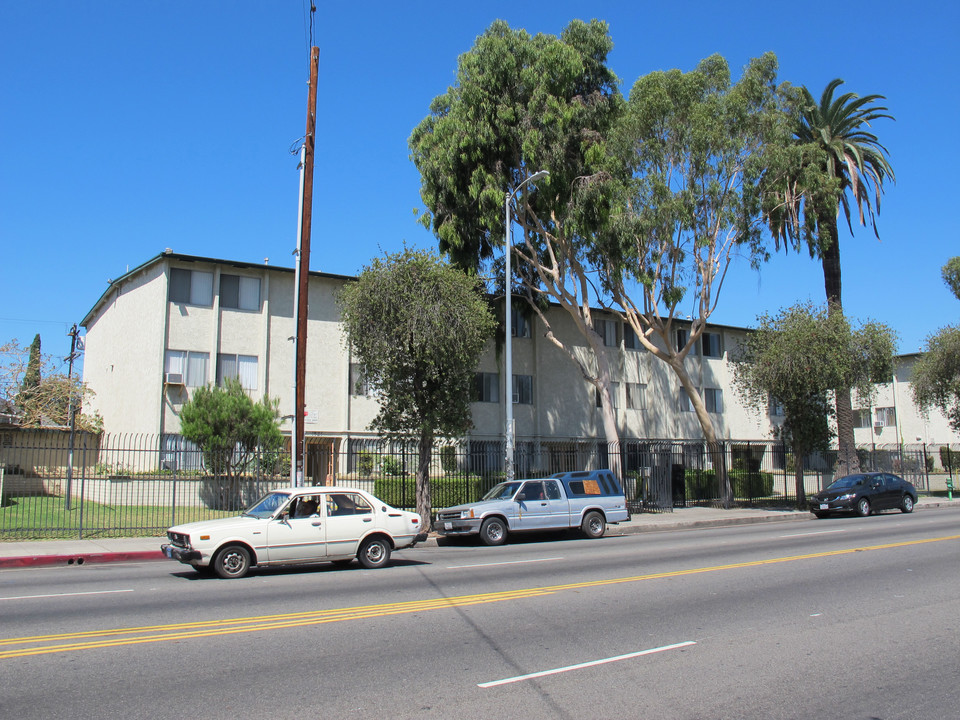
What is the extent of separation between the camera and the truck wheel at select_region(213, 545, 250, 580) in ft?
39.6

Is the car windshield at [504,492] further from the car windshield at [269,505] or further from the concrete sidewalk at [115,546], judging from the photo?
the car windshield at [269,505]

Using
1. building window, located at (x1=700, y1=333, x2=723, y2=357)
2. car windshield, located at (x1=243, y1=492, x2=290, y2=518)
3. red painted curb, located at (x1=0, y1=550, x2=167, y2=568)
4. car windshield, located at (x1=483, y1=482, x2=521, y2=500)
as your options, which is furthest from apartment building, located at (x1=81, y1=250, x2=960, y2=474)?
car windshield, located at (x1=243, y1=492, x2=290, y2=518)

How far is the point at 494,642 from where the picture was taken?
24.5ft

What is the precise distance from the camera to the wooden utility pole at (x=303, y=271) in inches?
733

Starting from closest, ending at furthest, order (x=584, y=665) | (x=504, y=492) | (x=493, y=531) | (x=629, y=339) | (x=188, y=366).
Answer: (x=584, y=665) < (x=493, y=531) < (x=504, y=492) < (x=188, y=366) < (x=629, y=339)

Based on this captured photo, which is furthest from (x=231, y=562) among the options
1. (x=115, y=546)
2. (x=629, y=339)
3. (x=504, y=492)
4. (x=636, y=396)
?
(x=629, y=339)

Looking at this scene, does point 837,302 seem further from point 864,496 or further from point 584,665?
point 584,665

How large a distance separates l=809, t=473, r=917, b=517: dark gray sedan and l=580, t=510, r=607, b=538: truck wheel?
10.6 meters

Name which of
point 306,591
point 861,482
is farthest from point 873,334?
point 306,591

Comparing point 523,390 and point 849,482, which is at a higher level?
point 523,390

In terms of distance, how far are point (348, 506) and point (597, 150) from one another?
60.4 ft

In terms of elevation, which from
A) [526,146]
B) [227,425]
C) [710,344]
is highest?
[526,146]

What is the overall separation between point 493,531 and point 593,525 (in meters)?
3.05

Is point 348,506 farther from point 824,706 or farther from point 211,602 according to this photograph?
point 824,706
